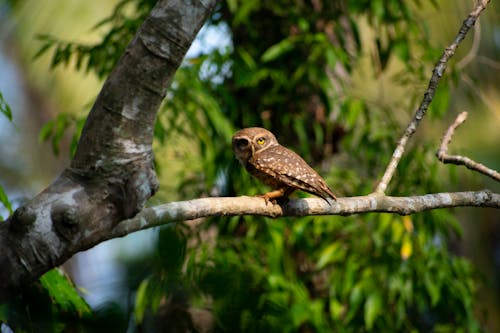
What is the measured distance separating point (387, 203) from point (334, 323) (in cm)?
169

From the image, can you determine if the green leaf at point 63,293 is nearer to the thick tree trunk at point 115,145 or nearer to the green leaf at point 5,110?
the thick tree trunk at point 115,145

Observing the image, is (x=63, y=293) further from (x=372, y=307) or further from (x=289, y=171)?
(x=372, y=307)

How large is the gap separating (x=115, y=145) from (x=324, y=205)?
1054mm

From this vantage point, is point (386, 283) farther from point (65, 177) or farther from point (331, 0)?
point (65, 177)

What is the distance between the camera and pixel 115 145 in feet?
4.88

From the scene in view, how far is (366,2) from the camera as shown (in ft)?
12.6

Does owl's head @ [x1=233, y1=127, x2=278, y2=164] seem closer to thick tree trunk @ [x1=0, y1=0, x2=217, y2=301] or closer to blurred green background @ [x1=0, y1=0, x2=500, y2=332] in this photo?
blurred green background @ [x1=0, y1=0, x2=500, y2=332]

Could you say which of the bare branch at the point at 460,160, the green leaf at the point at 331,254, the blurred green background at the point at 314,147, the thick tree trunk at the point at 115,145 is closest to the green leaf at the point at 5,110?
the thick tree trunk at the point at 115,145

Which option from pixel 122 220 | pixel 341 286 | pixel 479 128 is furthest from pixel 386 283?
pixel 479 128

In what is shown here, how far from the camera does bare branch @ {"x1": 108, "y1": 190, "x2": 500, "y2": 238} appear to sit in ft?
6.28

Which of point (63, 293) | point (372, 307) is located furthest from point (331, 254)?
point (63, 293)

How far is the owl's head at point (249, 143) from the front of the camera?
273 centimetres

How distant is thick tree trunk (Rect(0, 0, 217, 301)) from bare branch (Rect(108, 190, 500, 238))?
29 cm

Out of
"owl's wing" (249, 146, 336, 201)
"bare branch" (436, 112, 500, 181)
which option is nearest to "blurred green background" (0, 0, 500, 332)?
"owl's wing" (249, 146, 336, 201)
